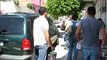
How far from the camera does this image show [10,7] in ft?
126

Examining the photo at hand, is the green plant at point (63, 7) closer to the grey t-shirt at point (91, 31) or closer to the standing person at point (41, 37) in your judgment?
the standing person at point (41, 37)

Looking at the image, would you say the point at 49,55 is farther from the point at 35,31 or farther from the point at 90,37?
the point at 90,37

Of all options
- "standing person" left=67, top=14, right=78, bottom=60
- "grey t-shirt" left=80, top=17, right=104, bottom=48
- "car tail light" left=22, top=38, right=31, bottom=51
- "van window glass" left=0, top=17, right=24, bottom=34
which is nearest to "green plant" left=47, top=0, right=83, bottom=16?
"standing person" left=67, top=14, right=78, bottom=60

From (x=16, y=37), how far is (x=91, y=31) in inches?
104

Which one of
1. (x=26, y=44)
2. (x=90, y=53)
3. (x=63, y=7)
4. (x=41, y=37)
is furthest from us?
(x=63, y=7)

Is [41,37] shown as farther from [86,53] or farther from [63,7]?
[63,7]

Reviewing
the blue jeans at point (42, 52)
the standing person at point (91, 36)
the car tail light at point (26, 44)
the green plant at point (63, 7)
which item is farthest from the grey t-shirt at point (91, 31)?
the green plant at point (63, 7)

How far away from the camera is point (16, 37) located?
8734 mm

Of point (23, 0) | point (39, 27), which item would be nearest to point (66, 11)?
point (39, 27)

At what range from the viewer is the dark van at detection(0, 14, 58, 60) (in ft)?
28.5

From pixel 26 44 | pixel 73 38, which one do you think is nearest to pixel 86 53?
pixel 26 44

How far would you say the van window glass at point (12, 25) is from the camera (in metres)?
8.88

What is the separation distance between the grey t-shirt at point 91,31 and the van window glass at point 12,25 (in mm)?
2524

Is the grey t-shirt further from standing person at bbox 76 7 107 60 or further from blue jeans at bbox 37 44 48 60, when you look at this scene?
blue jeans at bbox 37 44 48 60
